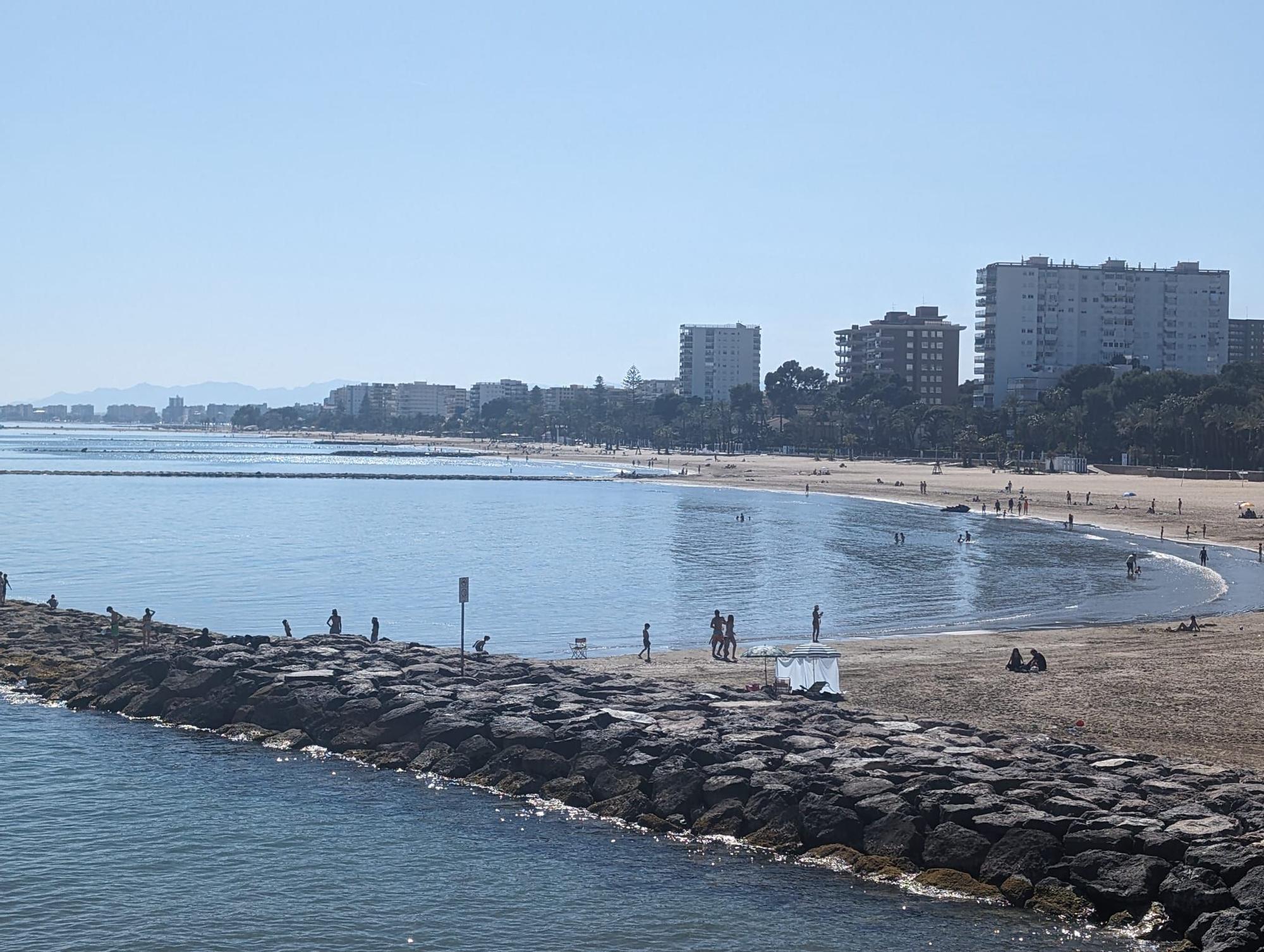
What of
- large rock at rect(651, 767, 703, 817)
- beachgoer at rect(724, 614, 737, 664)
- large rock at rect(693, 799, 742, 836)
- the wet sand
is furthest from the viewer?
beachgoer at rect(724, 614, 737, 664)

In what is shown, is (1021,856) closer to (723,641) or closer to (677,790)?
(677,790)

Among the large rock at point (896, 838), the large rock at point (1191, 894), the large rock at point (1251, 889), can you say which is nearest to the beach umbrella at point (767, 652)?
the large rock at point (896, 838)

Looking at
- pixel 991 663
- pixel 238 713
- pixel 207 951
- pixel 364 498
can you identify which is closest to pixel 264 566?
pixel 238 713

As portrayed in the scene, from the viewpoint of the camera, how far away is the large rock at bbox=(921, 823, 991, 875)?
639 inches

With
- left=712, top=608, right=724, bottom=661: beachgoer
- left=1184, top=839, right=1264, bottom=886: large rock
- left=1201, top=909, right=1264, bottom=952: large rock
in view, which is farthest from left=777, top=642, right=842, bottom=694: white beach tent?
left=1201, top=909, right=1264, bottom=952: large rock

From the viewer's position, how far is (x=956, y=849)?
53.8ft

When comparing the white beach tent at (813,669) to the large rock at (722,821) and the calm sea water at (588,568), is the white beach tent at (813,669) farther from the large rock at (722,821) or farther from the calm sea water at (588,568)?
the calm sea water at (588,568)

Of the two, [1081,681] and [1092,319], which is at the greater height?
[1092,319]

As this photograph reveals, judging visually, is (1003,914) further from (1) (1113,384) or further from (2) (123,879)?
(1) (1113,384)

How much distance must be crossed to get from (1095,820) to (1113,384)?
13564 cm

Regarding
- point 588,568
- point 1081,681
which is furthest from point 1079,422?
point 1081,681

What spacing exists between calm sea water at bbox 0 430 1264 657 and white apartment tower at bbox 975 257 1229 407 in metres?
93.6

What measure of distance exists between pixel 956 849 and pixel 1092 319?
183m

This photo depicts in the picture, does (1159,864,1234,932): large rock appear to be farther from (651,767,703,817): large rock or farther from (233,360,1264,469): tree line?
(233,360,1264,469): tree line
